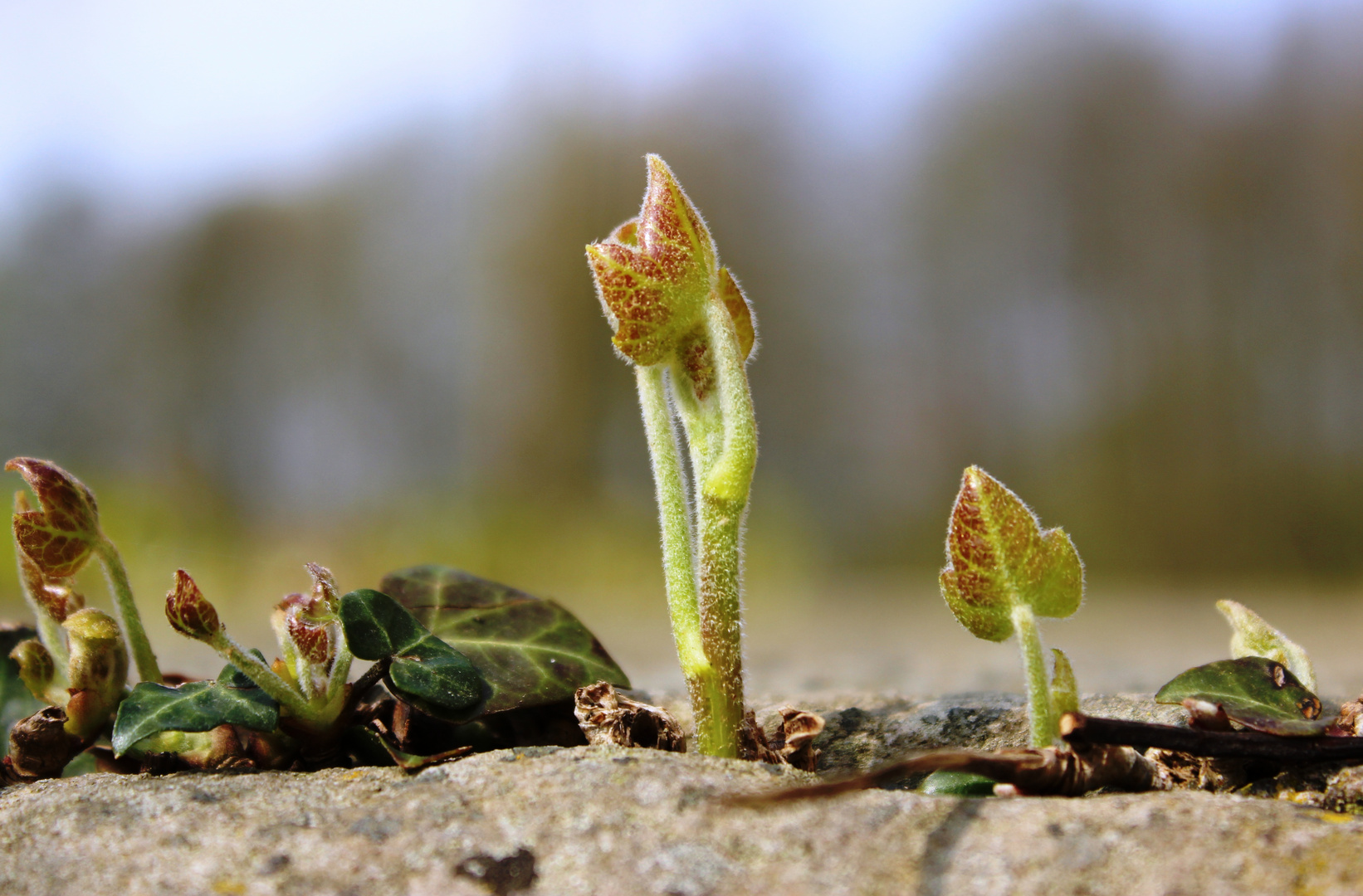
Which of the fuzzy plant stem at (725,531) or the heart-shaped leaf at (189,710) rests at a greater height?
the fuzzy plant stem at (725,531)

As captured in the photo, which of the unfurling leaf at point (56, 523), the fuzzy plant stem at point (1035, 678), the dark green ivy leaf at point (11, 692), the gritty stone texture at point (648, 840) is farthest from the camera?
the dark green ivy leaf at point (11, 692)

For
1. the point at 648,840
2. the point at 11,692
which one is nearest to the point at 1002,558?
the point at 648,840

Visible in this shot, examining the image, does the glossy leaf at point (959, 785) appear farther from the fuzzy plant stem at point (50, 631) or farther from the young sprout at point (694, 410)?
the fuzzy plant stem at point (50, 631)

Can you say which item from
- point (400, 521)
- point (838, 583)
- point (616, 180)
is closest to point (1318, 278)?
point (838, 583)

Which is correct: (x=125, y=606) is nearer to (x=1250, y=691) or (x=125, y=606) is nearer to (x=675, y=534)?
(x=675, y=534)

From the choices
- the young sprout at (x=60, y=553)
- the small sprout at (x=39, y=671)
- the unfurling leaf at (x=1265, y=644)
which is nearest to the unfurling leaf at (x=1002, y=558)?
the unfurling leaf at (x=1265, y=644)

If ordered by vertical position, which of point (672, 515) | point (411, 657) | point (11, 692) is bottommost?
point (11, 692)
